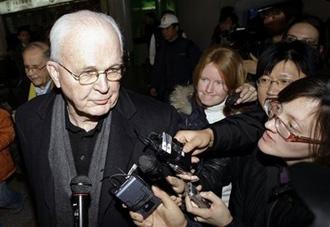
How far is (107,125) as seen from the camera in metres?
1.71

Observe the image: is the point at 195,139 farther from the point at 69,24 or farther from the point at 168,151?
the point at 69,24

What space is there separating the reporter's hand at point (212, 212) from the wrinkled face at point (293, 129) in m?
0.33

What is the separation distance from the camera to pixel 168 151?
49.2 inches

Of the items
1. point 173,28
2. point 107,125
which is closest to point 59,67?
point 107,125

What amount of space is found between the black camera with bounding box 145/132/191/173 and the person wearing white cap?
126 inches

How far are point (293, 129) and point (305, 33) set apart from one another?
1549mm

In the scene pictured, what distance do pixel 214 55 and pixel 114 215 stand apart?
4.50ft

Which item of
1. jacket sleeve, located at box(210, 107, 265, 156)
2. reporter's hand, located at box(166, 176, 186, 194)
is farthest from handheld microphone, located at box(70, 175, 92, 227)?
jacket sleeve, located at box(210, 107, 265, 156)

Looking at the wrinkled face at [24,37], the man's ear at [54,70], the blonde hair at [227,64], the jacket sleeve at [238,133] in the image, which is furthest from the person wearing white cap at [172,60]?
the man's ear at [54,70]

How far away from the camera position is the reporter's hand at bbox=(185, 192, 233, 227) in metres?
1.45

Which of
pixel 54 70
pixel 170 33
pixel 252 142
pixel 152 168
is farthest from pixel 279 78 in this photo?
pixel 170 33

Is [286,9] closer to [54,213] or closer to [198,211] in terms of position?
[198,211]

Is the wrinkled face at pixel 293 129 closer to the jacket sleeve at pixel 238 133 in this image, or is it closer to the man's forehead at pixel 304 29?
the jacket sleeve at pixel 238 133

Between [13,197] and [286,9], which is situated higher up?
[286,9]
